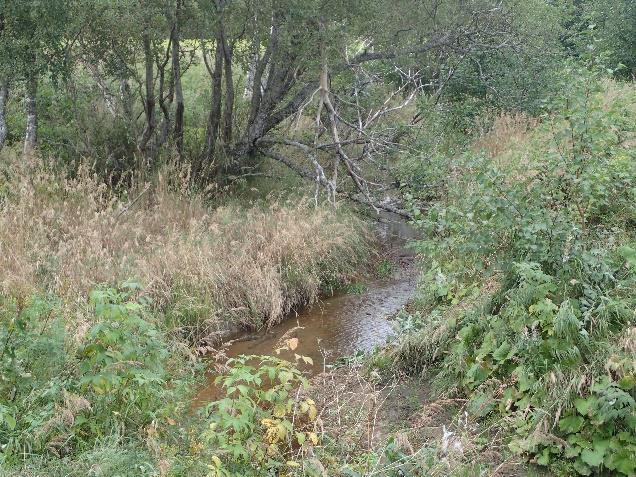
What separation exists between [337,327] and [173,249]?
2.09 metres

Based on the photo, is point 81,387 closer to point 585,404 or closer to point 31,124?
point 585,404

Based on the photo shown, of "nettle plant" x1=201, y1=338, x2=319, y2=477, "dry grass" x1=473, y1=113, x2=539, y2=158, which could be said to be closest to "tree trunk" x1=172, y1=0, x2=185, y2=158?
"dry grass" x1=473, y1=113, x2=539, y2=158

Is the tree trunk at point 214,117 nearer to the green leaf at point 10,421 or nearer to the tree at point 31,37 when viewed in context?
the tree at point 31,37

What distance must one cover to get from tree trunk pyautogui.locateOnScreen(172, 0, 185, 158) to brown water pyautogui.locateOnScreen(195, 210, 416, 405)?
12.8 ft

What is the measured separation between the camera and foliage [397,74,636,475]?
3928 mm

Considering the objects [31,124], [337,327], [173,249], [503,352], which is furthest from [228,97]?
[503,352]

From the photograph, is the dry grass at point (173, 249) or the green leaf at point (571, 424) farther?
the dry grass at point (173, 249)

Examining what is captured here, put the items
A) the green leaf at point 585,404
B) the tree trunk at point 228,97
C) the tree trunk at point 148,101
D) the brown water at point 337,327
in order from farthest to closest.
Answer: the tree trunk at point 228,97, the tree trunk at point 148,101, the brown water at point 337,327, the green leaf at point 585,404

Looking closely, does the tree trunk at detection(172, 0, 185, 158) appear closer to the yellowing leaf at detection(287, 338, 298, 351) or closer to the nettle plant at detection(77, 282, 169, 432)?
the nettle plant at detection(77, 282, 169, 432)

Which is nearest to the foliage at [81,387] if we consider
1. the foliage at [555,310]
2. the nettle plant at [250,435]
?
the nettle plant at [250,435]

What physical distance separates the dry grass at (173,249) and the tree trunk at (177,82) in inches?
56.1

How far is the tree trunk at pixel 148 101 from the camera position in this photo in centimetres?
947

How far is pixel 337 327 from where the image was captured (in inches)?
299

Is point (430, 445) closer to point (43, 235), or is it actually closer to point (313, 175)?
point (43, 235)
